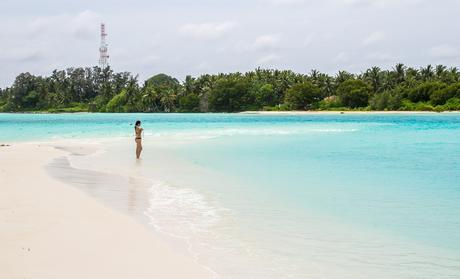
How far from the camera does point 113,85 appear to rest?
479 ft

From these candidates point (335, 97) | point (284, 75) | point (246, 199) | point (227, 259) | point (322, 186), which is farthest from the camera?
point (284, 75)

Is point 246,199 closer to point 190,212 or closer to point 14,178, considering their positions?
point 190,212

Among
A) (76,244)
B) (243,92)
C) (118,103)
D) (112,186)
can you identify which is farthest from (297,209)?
(118,103)

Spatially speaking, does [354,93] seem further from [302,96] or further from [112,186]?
[112,186]

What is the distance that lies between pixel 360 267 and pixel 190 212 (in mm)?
3928

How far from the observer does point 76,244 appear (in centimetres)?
743

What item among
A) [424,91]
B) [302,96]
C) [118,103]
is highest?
[424,91]

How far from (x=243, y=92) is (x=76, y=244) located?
388 feet

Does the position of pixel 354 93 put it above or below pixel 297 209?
above

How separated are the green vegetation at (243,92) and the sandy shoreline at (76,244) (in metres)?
93.7

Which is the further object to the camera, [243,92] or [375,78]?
[243,92]

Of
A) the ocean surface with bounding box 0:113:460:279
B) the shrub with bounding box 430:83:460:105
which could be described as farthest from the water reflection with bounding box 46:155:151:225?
the shrub with bounding box 430:83:460:105

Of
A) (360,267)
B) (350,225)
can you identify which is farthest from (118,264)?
(350,225)

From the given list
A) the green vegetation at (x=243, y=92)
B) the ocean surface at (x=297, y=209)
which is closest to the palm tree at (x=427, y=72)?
the green vegetation at (x=243, y=92)
